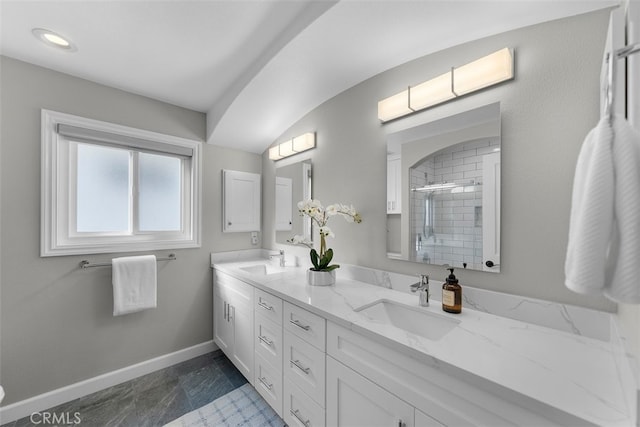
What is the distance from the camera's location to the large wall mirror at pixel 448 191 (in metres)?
1.16

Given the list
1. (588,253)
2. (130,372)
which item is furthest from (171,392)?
(588,253)

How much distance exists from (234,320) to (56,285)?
1.20m

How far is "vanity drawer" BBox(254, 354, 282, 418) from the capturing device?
4.81 ft

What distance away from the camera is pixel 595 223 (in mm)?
419

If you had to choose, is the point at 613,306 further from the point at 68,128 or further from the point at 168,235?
the point at 68,128

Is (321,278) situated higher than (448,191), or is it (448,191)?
(448,191)

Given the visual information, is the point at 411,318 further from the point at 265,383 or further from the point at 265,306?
the point at 265,383

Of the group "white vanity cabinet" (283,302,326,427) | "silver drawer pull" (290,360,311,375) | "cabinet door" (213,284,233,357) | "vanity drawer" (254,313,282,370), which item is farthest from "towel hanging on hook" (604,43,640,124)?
"cabinet door" (213,284,233,357)

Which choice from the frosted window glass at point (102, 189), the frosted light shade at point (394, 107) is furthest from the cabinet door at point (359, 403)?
the frosted window glass at point (102, 189)

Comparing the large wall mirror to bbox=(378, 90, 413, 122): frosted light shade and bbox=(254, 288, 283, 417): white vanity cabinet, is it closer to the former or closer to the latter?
bbox=(378, 90, 413, 122): frosted light shade

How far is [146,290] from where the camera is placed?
1.96 meters

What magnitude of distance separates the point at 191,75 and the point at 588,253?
2246 mm

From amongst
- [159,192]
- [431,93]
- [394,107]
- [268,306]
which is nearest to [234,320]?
[268,306]

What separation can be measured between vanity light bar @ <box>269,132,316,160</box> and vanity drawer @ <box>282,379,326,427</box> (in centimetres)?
169
